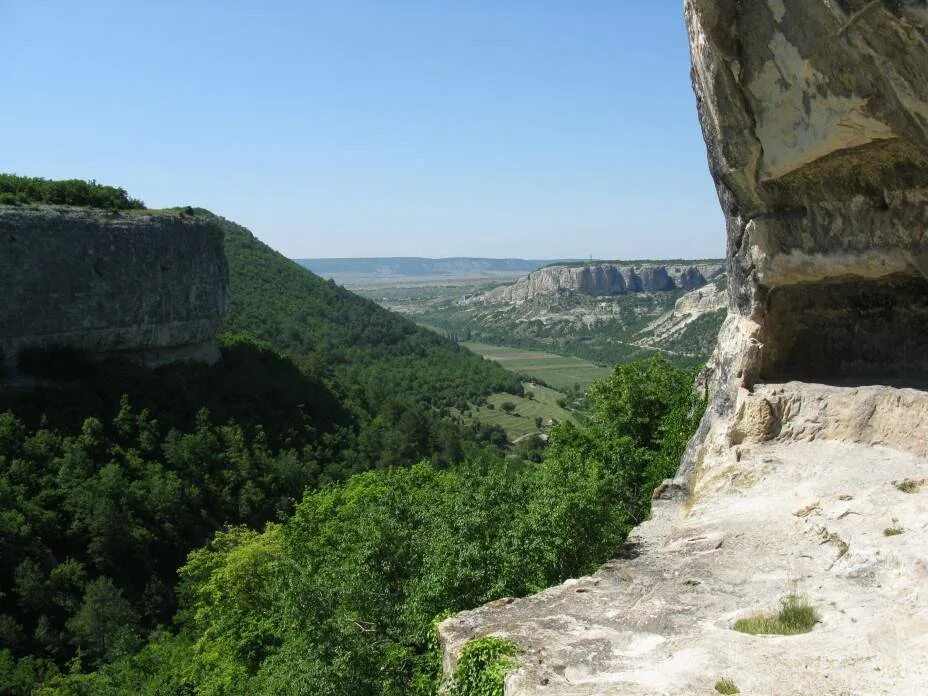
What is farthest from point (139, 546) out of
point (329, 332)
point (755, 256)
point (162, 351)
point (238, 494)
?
point (329, 332)

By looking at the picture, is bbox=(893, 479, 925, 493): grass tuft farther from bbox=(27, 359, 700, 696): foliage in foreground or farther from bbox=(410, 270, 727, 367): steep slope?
bbox=(410, 270, 727, 367): steep slope

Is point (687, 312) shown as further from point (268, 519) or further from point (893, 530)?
point (893, 530)

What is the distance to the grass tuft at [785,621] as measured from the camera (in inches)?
289

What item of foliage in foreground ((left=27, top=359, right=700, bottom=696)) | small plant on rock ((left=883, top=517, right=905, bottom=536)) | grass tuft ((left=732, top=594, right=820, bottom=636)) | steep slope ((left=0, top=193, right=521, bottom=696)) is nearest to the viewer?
grass tuft ((left=732, top=594, right=820, bottom=636))

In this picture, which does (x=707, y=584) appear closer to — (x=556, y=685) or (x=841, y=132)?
(x=556, y=685)

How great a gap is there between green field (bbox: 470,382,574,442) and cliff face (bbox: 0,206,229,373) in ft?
107

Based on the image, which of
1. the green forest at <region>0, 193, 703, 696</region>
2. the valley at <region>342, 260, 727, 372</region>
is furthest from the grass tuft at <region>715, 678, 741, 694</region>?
the valley at <region>342, 260, 727, 372</region>

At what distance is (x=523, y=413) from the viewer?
76.5 meters

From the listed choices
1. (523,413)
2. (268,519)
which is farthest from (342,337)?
→ (268,519)

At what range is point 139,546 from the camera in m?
27.5

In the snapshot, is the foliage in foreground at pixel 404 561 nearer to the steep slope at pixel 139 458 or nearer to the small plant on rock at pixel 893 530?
the steep slope at pixel 139 458

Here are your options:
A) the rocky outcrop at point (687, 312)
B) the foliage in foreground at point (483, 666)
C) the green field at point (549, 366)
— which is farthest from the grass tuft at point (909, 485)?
the rocky outcrop at point (687, 312)

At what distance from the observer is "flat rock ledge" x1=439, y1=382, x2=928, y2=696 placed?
6.63 meters

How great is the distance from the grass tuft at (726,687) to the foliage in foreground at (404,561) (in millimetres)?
2282
